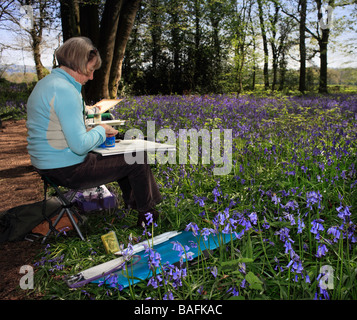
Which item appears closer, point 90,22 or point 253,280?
point 253,280

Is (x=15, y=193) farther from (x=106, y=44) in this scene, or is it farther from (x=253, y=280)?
(x=106, y=44)

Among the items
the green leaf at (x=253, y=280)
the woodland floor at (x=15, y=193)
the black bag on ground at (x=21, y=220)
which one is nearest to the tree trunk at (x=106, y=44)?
the woodland floor at (x=15, y=193)

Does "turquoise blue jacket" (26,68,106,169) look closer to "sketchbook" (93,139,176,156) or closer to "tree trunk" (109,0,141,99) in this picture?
"sketchbook" (93,139,176,156)

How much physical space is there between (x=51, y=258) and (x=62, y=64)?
1.65 meters

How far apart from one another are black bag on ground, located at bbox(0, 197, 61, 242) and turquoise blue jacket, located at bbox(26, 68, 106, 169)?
761mm

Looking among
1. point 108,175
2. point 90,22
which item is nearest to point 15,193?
point 108,175

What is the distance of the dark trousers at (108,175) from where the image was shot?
278cm

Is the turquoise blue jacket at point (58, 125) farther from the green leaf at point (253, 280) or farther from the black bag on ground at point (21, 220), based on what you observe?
the green leaf at point (253, 280)

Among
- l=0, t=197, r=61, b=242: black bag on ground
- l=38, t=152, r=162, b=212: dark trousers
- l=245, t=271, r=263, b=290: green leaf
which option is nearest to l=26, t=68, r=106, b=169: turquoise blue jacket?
l=38, t=152, r=162, b=212: dark trousers

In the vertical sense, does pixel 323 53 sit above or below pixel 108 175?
above

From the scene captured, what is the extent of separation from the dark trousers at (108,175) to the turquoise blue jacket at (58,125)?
0.24 ft

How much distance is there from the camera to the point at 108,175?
9.60 ft

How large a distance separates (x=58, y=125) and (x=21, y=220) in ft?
4.05
